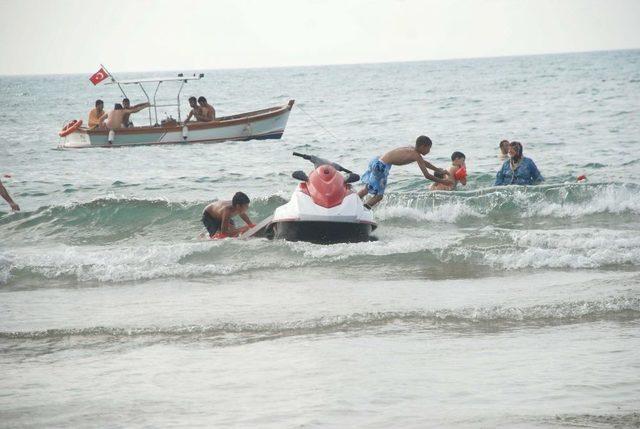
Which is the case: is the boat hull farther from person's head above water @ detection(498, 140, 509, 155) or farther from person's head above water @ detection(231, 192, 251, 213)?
person's head above water @ detection(231, 192, 251, 213)

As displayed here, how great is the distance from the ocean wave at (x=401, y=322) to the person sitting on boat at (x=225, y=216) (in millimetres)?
3647

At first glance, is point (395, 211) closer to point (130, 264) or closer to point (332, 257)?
point (332, 257)

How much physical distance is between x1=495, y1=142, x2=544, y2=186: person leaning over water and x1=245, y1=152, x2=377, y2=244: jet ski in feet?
15.2

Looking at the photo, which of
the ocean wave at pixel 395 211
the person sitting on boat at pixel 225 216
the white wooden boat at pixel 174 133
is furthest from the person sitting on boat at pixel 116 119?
the person sitting on boat at pixel 225 216

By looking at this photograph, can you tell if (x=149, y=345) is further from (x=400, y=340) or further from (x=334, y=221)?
(x=334, y=221)

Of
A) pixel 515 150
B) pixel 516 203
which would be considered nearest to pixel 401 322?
pixel 515 150

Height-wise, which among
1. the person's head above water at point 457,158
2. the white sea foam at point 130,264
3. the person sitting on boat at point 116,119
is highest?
the person sitting on boat at point 116,119

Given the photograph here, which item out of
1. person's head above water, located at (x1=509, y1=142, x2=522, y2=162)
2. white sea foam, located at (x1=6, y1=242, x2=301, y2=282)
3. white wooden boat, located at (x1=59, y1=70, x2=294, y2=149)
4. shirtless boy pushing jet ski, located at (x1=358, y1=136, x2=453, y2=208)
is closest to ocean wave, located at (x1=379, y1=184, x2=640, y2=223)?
person's head above water, located at (x1=509, y1=142, x2=522, y2=162)

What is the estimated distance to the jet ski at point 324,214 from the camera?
34.4ft

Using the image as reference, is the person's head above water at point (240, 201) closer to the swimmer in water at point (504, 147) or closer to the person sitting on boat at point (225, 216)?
the person sitting on boat at point (225, 216)

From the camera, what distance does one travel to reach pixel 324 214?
10.4 metres

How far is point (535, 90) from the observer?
53406mm

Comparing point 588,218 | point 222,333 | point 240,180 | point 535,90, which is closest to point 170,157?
point 240,180

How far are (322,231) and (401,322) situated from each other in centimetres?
328
